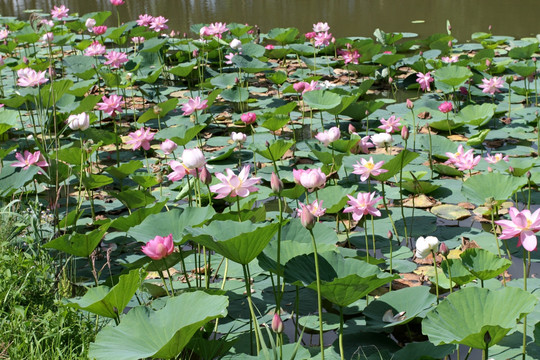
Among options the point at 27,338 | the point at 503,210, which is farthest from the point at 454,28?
the point at 27,338

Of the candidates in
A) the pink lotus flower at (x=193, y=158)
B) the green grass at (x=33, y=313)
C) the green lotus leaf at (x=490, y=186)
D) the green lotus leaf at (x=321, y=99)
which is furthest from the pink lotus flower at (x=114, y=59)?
the green lotus leaf at (x=490, y=186)

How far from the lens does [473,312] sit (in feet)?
4.85

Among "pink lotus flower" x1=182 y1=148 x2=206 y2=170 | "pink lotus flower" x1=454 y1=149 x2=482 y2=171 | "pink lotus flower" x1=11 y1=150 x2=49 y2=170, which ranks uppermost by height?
"pink lotus flower" x1=182 y1=148 x2=206 y2=170

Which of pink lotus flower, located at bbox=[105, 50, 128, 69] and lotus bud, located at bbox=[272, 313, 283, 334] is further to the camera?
pink lotus flower, located at bbox=[105, 50, 128, 69]

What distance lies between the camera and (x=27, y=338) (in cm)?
174

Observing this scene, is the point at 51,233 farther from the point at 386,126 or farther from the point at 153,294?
the point at 386,126

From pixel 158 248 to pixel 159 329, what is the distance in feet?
0.92

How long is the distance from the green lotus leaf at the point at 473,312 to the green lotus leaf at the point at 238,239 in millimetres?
430

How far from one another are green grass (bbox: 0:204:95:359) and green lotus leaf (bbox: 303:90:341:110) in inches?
61.1

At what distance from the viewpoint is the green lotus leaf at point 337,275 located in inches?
58.2

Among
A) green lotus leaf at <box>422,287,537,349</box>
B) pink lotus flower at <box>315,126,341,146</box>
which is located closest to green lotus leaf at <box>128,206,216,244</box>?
green lotus leaf at <box>422,287,537,349</box>

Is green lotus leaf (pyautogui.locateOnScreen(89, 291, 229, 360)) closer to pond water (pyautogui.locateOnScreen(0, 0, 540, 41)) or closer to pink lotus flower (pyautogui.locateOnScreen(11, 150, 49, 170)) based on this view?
pink lotus flower (pyautogui.locateOnScreen(11, 150, 49, 170))

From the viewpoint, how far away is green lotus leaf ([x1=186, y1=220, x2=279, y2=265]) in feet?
4.73

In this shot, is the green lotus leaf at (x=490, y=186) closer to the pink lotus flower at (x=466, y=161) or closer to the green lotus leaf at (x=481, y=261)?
the pink lotus flower at (x=466, y=161)
